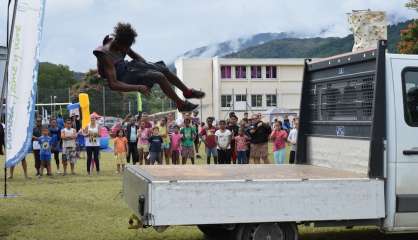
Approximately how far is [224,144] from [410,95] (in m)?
9.60

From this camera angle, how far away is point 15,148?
10.4 metres

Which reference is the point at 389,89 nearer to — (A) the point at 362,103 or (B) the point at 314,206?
(A) the point at 362,103

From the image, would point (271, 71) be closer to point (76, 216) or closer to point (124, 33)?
point (76, 216)

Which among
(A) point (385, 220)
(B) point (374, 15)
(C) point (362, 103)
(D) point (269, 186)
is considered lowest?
(A) point (385, 220)

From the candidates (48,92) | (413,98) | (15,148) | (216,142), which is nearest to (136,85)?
(413,98)

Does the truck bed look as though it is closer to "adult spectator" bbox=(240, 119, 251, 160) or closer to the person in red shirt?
"adult spectator" bbox=(240, 119, 251, 160)

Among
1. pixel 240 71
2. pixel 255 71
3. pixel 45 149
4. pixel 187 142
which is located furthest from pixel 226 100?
pixel 45 149

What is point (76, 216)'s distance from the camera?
387 inches

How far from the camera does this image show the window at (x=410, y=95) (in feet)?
22.0

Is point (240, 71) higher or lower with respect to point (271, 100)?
higher

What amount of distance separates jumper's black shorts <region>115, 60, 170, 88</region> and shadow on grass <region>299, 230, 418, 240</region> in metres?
3.68

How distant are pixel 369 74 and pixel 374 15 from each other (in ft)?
12.4

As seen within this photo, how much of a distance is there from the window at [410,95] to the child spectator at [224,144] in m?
9.55

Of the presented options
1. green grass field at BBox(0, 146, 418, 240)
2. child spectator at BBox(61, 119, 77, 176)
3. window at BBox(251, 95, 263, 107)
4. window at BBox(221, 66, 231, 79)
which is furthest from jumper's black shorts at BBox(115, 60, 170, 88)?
window at BBox(221, 66, 231, 79)
